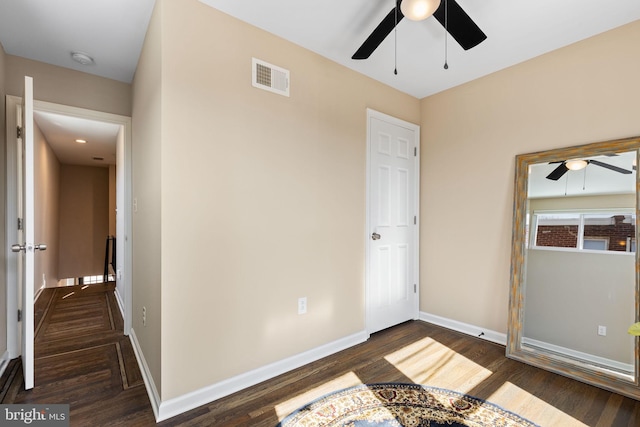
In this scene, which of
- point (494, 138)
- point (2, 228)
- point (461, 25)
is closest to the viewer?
point (461, 25)

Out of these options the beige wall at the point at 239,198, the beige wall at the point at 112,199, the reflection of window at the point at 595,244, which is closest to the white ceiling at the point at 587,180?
the reflection of window at the point at 595,244

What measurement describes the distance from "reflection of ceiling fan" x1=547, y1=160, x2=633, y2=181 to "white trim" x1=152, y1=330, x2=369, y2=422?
7.32 ft

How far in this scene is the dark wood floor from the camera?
5.86ft

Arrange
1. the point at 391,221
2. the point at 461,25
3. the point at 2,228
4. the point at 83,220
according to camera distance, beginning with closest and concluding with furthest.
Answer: the point at 461,25, the point at 2,228, the point at 391,221, the point at 83,220

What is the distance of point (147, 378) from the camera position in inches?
81.5

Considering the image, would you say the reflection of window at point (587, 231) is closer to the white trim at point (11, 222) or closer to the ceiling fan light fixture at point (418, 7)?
the ceiling fan light fixture at point (418, 7)

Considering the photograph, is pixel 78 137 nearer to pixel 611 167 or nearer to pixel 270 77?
pixel 270 77

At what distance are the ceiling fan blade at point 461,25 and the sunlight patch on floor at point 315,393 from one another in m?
2.36

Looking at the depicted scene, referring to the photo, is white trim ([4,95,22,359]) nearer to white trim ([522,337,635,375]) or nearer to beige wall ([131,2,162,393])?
beige wall ([131,2,162,393])

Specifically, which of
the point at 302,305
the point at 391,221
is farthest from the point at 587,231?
the point at 302,305

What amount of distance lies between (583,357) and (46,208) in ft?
21.8

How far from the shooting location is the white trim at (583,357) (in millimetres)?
2072

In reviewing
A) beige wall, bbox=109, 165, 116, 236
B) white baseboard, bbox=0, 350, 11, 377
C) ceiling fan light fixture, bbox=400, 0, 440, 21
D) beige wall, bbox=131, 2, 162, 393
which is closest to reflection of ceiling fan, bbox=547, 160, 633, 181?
ceiling fan light fixture, bbox=400, 0, 440, 21

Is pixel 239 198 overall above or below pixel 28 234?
above
